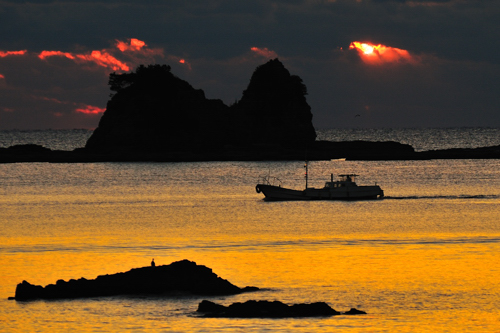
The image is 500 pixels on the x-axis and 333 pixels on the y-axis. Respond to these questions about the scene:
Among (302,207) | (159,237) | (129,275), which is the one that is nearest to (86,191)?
(302,207)

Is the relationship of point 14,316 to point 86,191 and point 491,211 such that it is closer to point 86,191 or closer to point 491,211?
point 491,211

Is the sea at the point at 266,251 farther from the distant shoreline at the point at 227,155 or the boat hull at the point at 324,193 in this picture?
the distant shoreline at the point at 227,155

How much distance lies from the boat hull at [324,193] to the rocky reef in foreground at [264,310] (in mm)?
58912

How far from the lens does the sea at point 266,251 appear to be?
28875 mm

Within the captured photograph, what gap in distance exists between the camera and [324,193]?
288ft

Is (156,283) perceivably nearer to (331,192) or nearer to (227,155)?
(331,192)

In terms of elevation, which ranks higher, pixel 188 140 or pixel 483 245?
pixel 188 140

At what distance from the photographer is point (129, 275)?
32281 millimetres

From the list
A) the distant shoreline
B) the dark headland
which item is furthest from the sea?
the dark headland

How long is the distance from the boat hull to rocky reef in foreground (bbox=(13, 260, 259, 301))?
2207 inches

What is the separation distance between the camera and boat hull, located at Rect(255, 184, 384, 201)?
87.7 metres

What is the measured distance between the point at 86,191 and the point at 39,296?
237 feet

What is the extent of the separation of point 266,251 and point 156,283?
14971mm

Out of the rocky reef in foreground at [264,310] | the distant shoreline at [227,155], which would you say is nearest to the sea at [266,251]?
the rocky reef in foreground at [264,310]
